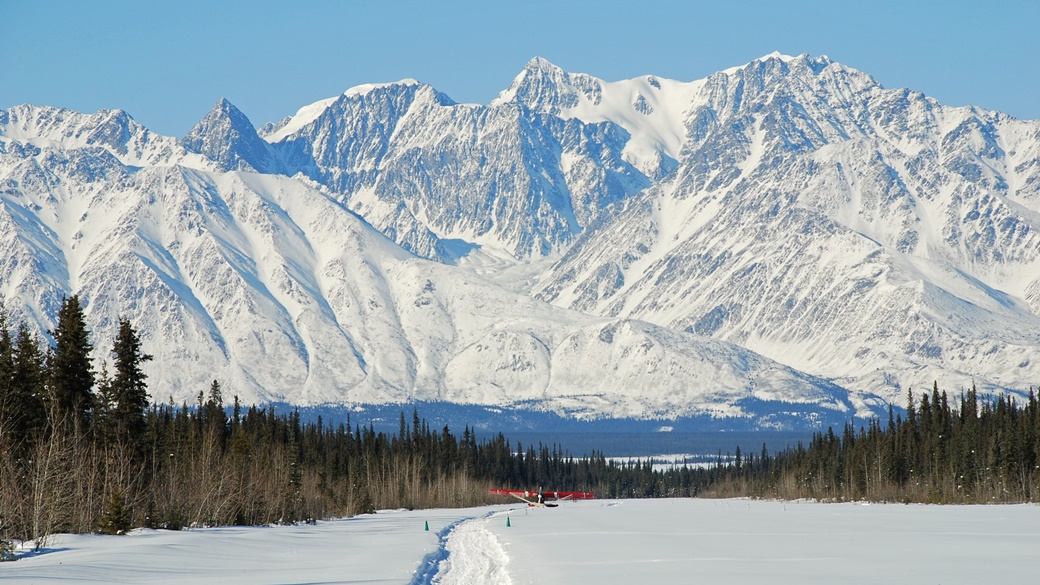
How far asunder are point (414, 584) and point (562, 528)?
4293 cm

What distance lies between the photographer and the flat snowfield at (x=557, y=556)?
46188 mm

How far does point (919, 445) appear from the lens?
18050 cm

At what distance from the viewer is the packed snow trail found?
1882 inches

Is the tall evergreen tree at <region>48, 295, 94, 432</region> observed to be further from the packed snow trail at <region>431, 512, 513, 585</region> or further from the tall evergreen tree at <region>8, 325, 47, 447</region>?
the packed snow trail at <region>431, 512, 513, 585</region>

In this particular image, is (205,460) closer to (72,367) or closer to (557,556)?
(72,367)

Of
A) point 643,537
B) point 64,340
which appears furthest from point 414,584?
point 64,340

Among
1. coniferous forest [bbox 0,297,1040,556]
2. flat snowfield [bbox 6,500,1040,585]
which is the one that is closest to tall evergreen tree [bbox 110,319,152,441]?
coniferous forest [bbox 0,297,1040,556]

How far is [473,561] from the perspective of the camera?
56656 mm

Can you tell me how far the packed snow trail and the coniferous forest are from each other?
15073 millimetres

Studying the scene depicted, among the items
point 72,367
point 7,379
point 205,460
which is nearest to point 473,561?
point 7,379

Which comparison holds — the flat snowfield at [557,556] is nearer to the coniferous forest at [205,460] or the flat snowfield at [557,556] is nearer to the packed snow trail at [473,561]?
the packed snow trail at [473,561]

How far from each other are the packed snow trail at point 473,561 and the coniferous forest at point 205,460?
15.1 metres

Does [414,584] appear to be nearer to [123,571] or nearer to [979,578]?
[123,571]

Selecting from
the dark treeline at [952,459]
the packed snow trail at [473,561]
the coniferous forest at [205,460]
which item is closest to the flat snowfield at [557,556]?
the packed snow trail at [473,561]
